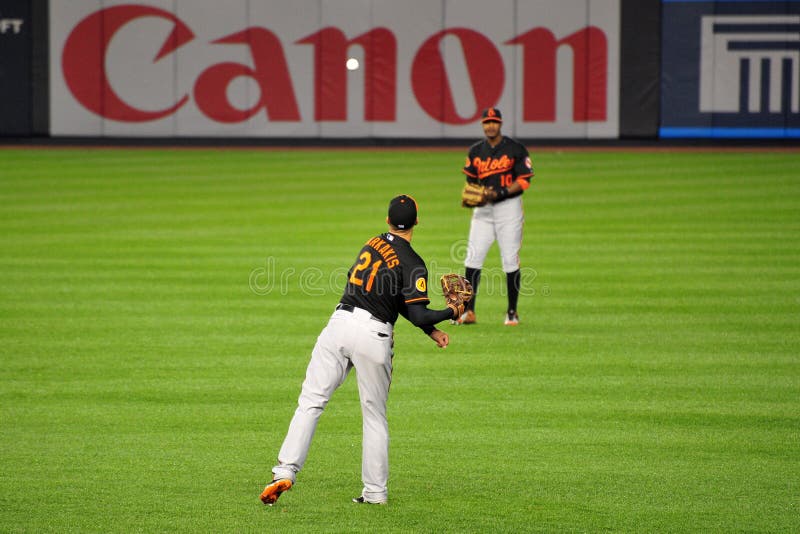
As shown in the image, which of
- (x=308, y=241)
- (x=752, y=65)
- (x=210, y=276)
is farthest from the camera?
(x=752, y=65)

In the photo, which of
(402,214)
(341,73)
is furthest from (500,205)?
(341,73)

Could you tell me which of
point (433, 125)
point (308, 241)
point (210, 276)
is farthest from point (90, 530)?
point (433, 125)

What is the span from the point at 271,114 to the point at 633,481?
Result: 23771mm

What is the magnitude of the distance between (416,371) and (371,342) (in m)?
3.59

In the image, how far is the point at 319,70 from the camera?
3002 cm

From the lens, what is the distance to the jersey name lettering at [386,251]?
22.5ft

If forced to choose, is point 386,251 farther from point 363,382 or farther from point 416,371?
point 416,371

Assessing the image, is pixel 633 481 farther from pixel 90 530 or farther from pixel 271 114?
pixel 271 114

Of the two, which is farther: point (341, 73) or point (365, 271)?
point (341, 73)

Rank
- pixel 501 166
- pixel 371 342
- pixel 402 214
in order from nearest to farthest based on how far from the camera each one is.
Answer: pixel 371 342 < pixel 402 214 < pixel 501 166

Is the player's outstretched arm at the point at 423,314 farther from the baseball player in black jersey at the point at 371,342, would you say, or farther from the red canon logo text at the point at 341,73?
the red canon logo text at the point at 341,73

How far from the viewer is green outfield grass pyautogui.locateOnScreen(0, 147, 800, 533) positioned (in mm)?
6949

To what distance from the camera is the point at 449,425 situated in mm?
8586

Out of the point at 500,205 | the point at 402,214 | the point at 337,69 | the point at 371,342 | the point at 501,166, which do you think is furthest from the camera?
the point at 337,69
